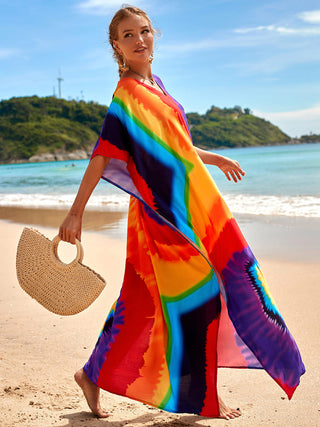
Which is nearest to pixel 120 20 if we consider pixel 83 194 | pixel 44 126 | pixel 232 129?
pixel 83 194

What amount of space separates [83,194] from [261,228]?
5.45 meters

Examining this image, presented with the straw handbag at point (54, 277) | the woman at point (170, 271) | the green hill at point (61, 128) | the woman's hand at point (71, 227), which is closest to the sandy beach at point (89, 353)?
the woman at point (170, 271)

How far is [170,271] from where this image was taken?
1829 mm

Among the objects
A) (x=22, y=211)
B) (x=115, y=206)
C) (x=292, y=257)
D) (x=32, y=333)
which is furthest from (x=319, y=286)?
(x=22, y=211)

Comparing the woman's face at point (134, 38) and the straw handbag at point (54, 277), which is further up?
the woman's face at point (134, 38)

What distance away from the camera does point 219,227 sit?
1763mm

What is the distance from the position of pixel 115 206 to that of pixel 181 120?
30.3 ft

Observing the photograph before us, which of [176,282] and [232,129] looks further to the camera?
[232,129]

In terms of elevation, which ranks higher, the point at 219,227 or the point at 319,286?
the point at 219,227

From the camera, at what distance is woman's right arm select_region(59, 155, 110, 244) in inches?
70.9

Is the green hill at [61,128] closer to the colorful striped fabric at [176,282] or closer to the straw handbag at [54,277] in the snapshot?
the straw handbag at [54,277]

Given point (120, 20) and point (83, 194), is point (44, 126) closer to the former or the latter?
point (120, 20)

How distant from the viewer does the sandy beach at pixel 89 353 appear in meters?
2.09

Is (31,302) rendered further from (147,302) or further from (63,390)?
(147,302)
